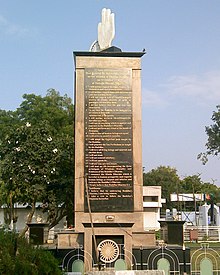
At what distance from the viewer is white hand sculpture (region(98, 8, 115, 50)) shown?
1415 centimetres

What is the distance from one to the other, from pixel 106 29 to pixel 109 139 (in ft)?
12.9

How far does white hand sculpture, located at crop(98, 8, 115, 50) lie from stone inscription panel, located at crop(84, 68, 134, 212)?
1.35 m

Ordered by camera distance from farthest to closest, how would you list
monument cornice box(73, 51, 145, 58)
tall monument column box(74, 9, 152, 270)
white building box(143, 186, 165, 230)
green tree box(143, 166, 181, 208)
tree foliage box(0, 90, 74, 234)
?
1. green tree box(143, 166, 181, 208)
2. white building box(143, 186, 165, 230)
3. tree foliage box(0, 90, 74, 234)
4. monument cornice box(73, 51, 145, 58)
5. tall monument column box(74, 9, 152, 270)

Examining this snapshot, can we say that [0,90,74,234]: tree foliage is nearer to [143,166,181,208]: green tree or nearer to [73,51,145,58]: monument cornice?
[73,51,145,58]: monument cornice

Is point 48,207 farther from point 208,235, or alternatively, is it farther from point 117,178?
point 208,235

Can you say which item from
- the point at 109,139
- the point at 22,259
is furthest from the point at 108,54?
the point at 22,259

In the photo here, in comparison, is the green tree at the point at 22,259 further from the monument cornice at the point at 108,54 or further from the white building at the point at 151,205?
the white building at the point at 151,205

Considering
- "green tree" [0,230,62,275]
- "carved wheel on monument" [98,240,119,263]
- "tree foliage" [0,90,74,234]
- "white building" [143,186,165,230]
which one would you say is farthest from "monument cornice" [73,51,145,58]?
"white building" [143,186,165,230]

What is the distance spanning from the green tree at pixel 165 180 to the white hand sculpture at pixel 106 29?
121 ft

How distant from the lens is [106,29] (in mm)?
14383

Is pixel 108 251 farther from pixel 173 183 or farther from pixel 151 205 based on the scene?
pixel 173 183

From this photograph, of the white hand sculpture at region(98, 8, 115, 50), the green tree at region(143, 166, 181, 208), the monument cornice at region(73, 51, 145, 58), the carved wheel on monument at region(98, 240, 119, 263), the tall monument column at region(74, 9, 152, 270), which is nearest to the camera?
the carved wheel on monument at region(98, 240, 119, 263)

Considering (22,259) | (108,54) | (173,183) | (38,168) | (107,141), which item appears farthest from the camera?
(173,183)

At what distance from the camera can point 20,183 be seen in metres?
18.7
